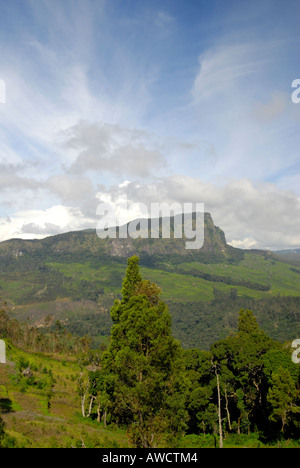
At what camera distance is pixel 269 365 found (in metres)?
36.8

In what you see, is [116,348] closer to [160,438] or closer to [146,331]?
[146,331]

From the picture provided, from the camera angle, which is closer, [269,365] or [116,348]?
[116,348]

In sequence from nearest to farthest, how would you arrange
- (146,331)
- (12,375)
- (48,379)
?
(146,331) → (12,375) → (48,379)

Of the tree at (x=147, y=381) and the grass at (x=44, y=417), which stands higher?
the tree at (x=147, y=381)

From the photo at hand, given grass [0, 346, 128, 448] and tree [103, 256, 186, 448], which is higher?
tree [103, 256, 186, 448]

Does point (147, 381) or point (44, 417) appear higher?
point (147, 381)

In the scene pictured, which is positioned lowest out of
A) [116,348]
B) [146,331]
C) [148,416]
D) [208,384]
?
[208,384]

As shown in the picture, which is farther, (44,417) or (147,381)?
(44,417)

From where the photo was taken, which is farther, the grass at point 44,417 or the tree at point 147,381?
the grass at point 44,417

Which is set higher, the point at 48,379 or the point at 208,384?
the point at 208,384

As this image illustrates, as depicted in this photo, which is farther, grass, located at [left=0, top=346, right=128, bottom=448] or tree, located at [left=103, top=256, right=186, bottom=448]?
grass, located at [left=0, top=346, right=128, bottom=448]
